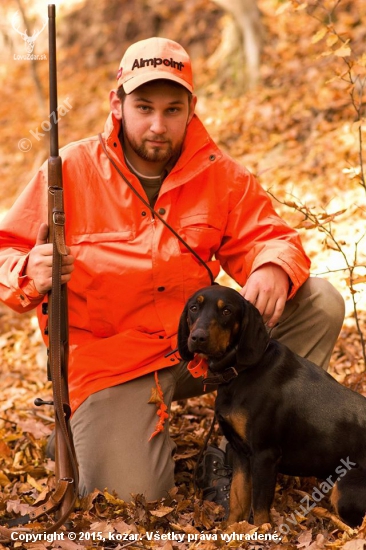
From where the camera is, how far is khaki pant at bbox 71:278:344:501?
4.00 m

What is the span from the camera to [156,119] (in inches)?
157

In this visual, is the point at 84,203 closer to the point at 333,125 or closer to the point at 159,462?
the point at 159,462

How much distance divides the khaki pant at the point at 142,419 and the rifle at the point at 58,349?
0.56m

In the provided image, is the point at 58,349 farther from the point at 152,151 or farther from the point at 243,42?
the point at 243,42

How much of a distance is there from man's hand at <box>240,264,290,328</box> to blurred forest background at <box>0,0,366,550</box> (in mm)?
474

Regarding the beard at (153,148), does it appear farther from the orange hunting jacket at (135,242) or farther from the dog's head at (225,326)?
the dog's head at (225,326)

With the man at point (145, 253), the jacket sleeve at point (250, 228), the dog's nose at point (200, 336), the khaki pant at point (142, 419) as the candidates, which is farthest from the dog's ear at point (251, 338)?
the khaki pant at point (142, 419)

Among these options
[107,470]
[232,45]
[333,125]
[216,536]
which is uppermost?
[232,45]

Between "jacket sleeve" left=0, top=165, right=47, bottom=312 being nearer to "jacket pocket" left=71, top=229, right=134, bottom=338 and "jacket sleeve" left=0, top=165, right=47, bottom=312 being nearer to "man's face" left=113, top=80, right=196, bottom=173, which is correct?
"jacket pocket" left=71, top=229, right=134, bottom=338

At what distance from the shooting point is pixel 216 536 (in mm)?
3430

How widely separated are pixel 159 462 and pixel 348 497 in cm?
121

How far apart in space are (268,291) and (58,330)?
120 cm

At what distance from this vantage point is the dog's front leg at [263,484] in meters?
3.36

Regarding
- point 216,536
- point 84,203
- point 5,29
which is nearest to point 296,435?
point 216,536
